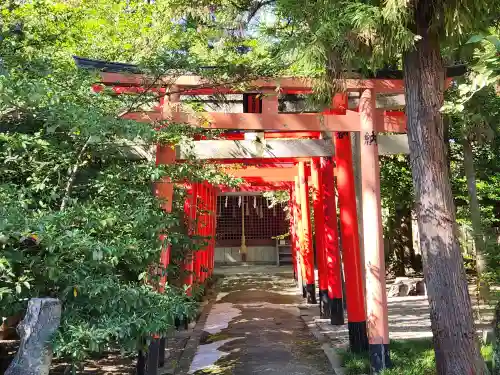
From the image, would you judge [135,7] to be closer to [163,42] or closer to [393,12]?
[163,42]

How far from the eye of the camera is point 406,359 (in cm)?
612

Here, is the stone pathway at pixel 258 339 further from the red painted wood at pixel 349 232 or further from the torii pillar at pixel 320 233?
the red painted wood at pixel 349 232

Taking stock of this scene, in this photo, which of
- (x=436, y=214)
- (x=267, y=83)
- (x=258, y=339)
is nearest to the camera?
(x=436, y=214)

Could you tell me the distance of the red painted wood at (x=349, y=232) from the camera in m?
7.07

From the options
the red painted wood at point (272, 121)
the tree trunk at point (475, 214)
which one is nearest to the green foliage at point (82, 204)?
the red painted wood at point (272, 121)

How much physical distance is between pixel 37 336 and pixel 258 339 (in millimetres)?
5846

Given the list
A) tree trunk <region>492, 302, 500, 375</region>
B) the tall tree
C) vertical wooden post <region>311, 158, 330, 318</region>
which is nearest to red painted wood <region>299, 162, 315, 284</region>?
vertical wooden post <region>311, 158, 330, 318</region>

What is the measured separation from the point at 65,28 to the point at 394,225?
1193 centimetres

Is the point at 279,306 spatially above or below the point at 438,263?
below

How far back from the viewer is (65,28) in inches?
362

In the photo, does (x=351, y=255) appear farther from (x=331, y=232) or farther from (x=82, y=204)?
(x=82, y=204)

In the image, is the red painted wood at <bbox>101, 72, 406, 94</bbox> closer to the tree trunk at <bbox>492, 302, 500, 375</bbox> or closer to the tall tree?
the tall tree

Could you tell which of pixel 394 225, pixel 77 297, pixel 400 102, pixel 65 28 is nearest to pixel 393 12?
pixel 400 102

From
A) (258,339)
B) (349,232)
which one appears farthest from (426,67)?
(258,339)
